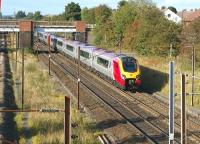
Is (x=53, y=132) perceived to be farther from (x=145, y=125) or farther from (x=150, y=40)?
(x=150, y=40)

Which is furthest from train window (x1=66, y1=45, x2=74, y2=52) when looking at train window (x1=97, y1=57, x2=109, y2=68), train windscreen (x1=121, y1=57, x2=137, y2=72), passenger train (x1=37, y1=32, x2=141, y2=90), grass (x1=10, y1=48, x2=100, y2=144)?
train windscreen (x1=121, y1=57, x2=137, y2=72)

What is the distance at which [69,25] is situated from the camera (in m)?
85.4

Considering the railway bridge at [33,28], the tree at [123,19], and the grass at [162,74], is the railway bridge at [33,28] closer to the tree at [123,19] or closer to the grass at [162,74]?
the tree at [123,19]

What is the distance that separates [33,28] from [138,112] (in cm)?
5568

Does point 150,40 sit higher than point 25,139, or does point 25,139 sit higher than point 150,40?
point 150,40

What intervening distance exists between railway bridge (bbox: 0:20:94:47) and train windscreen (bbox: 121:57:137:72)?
4347cm

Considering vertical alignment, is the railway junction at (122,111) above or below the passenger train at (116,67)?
below

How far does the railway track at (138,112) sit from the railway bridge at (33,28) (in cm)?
4175

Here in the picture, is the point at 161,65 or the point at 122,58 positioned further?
the point at 161,65

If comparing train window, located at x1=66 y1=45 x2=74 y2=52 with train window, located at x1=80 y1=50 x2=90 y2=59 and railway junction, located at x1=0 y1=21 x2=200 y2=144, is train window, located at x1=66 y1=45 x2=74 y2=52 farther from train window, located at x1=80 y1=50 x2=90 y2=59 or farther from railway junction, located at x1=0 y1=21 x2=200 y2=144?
railway junction, located at x1=0 y1=21 x2=200 y2=144

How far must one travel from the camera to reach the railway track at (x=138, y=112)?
21666 mm

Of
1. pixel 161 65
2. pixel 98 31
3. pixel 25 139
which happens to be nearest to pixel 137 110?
pixel 25 139

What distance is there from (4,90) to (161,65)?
13536 mm

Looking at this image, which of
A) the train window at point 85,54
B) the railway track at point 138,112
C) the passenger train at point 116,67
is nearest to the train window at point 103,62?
the passenger train at point 116,67
